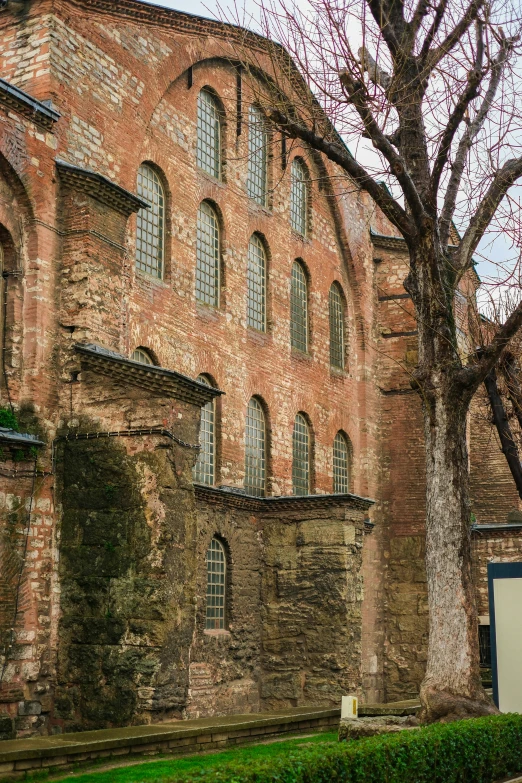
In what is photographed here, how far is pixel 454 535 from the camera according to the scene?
10930 millimetres

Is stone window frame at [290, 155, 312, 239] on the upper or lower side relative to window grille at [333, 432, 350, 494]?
A: upper

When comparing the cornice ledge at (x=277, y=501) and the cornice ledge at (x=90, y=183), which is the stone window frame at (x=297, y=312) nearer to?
the cornice ledge at (x=277, y=501)

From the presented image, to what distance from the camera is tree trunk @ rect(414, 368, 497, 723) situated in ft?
34.4

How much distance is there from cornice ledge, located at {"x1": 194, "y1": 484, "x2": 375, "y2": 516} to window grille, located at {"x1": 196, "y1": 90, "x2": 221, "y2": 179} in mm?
5995

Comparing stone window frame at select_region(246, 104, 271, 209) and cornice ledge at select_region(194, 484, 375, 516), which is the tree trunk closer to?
cornice ledge at select_region(194, 484, 375, 516)

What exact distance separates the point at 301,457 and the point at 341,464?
188 centimetres

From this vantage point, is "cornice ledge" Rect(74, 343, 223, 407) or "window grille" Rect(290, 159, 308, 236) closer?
"cornice ledge" Rect(74, 343, 223, 407)

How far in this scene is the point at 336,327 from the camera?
22734mm

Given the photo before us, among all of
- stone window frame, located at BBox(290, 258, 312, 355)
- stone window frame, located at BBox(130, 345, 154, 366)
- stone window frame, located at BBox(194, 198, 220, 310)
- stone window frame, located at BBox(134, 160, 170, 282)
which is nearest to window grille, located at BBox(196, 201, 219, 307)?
stone window frame, located at BBox(194, 198, 220, 310)

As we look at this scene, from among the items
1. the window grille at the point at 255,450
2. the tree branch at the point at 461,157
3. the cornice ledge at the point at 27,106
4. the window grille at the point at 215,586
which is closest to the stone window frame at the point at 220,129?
the window grille at the point at 255,450

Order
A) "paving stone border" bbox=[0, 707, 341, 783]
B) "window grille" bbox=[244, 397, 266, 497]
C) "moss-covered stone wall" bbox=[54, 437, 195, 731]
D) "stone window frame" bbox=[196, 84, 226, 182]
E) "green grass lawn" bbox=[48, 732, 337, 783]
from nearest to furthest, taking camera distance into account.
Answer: "green grass lawn" bbox=[48, 732, 337, 783] → "paving stone border" bbox=[0, 707, 341, 783] → "moss-covered stone wall" bbox=[54, 437, 195, 731] → "window grille" bbox=[244, 397, 266, 497] → "stone window frame" bbox=[196, 84, 226, 182]

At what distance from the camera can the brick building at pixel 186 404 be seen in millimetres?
11891

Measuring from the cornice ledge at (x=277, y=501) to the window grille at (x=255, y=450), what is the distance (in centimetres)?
58

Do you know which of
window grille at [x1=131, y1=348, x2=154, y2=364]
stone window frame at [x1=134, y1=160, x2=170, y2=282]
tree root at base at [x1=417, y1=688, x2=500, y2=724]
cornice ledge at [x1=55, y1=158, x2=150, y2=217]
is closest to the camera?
tree root at base at [x1=417, y1=688, x2=500, y2=724]
